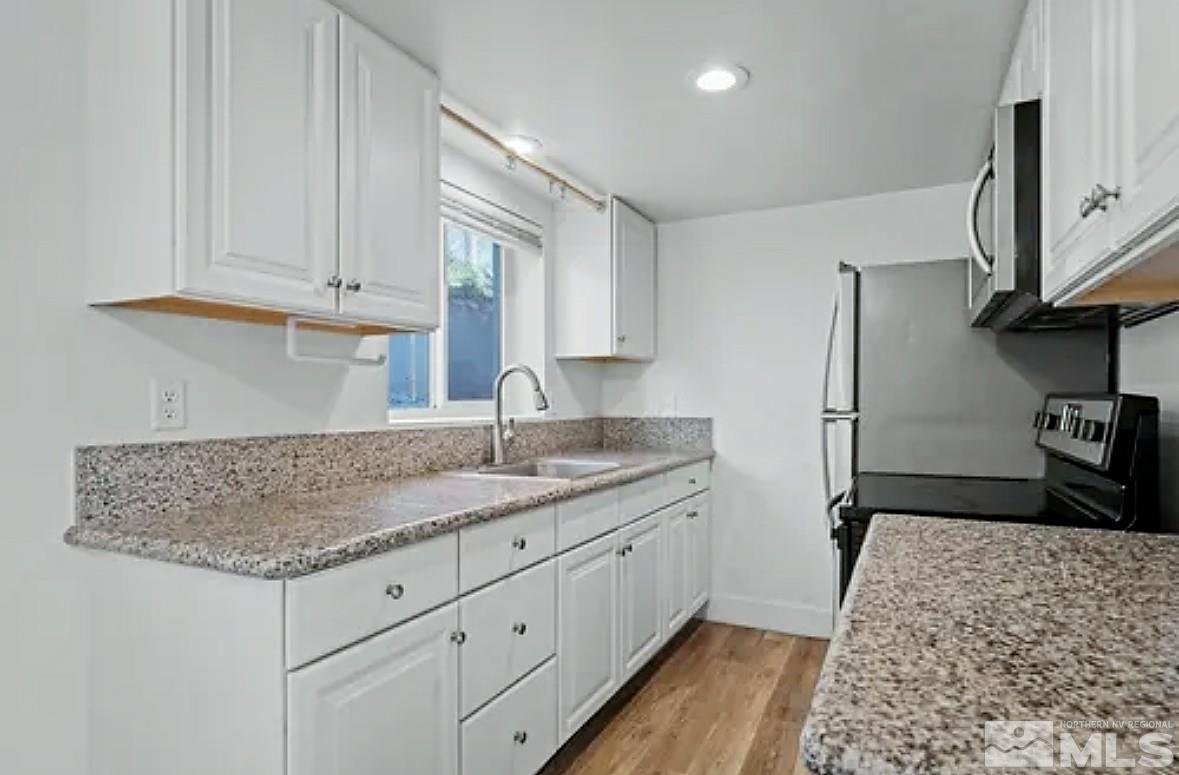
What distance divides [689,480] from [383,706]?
6.74 feet

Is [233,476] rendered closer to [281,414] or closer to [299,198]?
[281,414]

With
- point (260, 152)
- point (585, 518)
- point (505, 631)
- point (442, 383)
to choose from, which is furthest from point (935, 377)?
point (260, 152)

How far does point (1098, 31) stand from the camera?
0.97 m

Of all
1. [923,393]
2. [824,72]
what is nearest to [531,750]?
[923,393]

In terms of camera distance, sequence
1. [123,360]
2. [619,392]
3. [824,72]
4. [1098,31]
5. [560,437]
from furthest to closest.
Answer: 1. [619,392]
2. [560,437]
3. [824,72]
4. [123,360]
5. [1098,31]

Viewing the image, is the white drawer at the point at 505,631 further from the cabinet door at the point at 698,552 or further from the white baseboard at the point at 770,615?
the white baseboard at the point at 770,615

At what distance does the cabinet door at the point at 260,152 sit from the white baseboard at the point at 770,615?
2.63 m

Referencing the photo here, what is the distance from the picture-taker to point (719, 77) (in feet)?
6.72

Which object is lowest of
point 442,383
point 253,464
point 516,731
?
point 516,731

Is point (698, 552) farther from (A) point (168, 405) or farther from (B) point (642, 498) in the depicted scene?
(A) point (168, 405)

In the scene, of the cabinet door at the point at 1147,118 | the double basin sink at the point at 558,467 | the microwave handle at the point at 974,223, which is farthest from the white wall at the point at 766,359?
the cabinet door at the point at 1147,118

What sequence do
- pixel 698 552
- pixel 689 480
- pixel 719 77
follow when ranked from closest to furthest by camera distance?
1. pixel 719 77
2. pixel 689 480
3. pixel 698 552

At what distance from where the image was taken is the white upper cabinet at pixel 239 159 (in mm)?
1351

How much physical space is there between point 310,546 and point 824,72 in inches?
74.4
